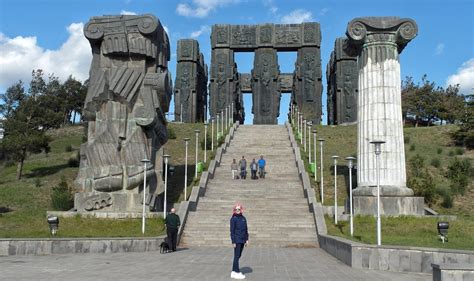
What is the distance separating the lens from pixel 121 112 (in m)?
19.7

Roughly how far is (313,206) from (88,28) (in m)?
11.1

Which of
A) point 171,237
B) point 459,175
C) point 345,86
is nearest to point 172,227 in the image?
point 171,237

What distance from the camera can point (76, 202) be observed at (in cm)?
1891

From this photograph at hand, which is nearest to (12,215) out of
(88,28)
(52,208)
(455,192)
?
(52,208)

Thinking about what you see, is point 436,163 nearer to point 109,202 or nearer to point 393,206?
point 393,206

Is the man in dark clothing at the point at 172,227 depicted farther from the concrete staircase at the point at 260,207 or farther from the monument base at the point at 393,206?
the monument base at the point at 393,206

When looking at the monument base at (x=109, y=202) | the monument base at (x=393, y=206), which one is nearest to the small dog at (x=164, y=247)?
the monument base at (x=109, y=202)

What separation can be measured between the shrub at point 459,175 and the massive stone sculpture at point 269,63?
20034mm

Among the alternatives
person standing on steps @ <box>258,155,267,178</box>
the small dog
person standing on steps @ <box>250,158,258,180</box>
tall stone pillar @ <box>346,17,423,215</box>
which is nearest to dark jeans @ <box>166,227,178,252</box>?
the small dog

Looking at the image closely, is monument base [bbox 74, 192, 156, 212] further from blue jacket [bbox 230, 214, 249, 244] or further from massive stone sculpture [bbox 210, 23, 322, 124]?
massive stone sculpture [bbox 210, 23, 322, 124]

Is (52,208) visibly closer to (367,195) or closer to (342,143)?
(367,195)

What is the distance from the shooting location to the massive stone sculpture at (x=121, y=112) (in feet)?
62.1

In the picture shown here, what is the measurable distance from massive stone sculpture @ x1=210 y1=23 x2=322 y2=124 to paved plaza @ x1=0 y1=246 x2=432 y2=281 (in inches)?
1293

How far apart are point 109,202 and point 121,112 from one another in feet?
11.4
